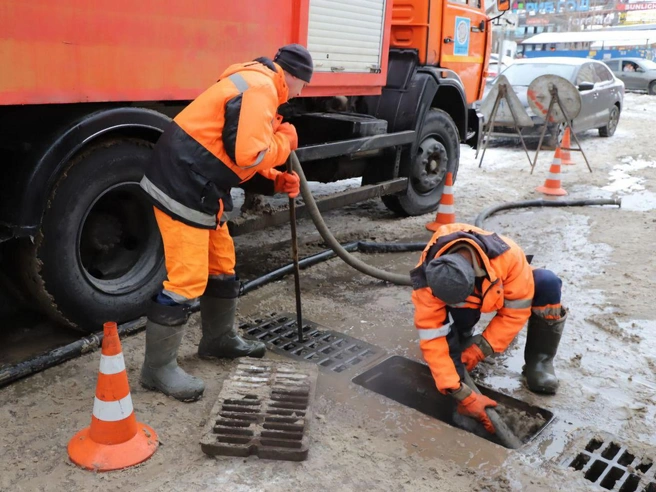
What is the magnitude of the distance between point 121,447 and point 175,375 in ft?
1.83

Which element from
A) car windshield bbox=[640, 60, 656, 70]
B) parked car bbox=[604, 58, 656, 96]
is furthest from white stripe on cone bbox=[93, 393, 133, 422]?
car windshield bbox=[640, 60, 656, 70]

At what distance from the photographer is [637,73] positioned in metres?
24.2

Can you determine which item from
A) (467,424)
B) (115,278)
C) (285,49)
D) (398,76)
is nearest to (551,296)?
(467,424)

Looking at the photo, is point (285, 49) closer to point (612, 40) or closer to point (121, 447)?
point (121, 447)

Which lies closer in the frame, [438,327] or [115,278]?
[438,327]

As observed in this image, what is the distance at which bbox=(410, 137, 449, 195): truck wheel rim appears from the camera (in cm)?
657

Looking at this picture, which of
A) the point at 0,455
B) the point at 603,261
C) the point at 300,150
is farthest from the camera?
the point at 603,261

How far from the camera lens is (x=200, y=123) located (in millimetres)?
2879

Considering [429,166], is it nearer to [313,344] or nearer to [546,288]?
[313,344]

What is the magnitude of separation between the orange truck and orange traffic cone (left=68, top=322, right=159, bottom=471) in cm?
94

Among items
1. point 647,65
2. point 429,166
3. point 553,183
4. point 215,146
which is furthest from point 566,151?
point 647,65

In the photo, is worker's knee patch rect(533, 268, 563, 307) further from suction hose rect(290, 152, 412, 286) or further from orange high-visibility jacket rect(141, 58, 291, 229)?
orange high-visibility jacket rect(141, 58, 291, 229)

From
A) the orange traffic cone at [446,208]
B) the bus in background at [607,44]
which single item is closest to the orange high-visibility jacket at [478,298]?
the orange traffic cone at [446,208]

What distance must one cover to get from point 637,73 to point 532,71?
1514 centimetres
